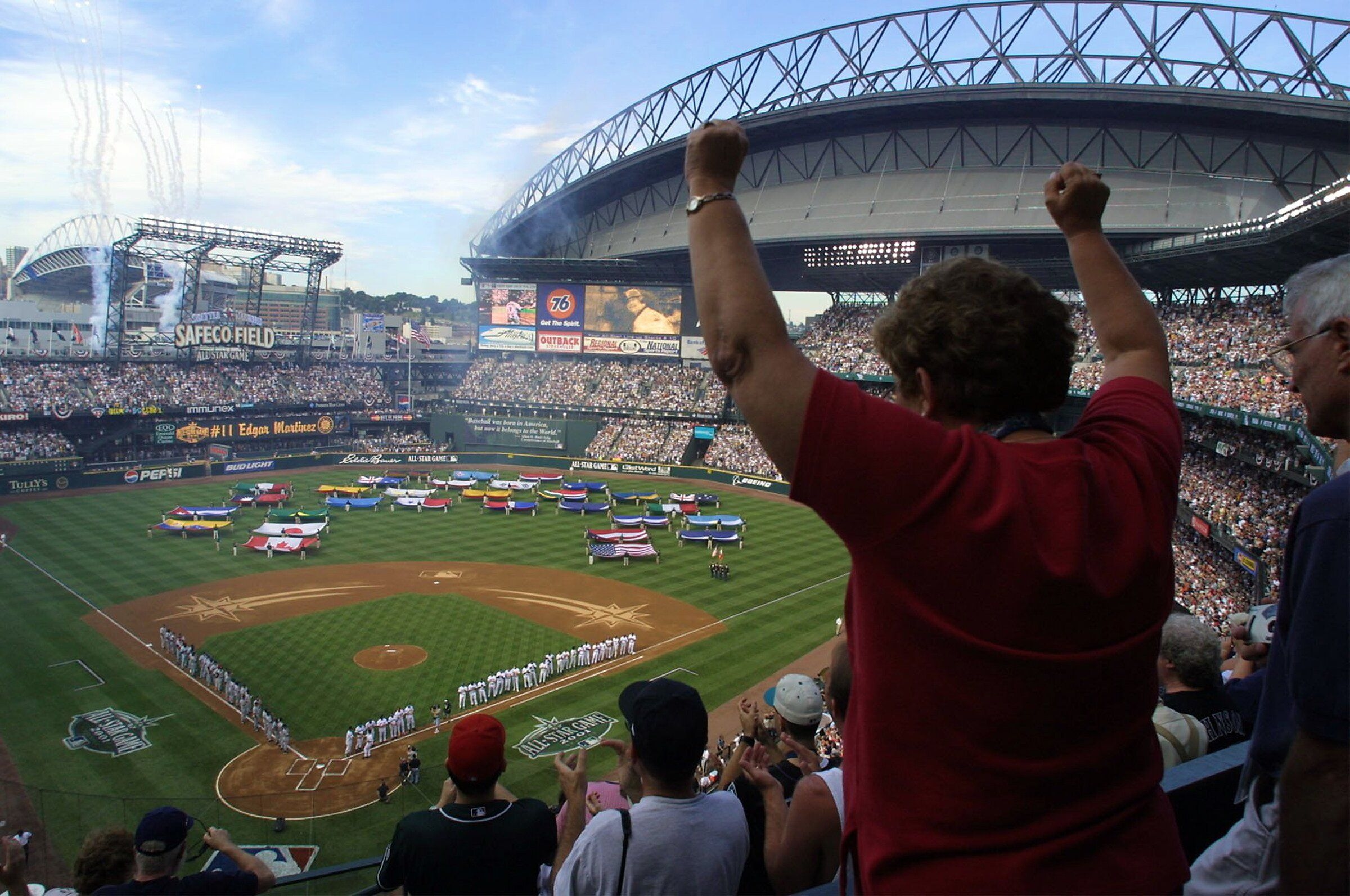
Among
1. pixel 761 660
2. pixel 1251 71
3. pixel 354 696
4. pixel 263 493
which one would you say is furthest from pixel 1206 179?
pixel 263 493

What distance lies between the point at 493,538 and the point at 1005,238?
37.1m

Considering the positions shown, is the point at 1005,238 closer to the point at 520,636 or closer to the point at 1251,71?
the point at 1251,71

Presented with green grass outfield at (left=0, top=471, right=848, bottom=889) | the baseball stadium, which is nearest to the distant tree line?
the baseball stadium

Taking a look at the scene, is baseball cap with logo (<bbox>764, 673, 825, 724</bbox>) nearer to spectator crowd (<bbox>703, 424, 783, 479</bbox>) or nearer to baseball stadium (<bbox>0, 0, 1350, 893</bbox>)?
baseball stadium (<bbox>0, 0, 1350, 893</bbox>)

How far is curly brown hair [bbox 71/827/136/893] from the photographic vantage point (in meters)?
5.43

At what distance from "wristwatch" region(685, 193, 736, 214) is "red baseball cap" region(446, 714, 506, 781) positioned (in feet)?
9.69

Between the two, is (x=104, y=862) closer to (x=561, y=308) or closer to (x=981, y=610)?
(x=981, y=610)

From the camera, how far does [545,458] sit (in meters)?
63.2

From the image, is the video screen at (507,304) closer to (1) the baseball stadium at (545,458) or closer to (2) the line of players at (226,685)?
(1) the baseball stadium at (545,458)

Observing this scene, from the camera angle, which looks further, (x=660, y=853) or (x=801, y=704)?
(x=801, y=704)

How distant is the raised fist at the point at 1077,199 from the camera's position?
2.70 metres

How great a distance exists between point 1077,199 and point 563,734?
19.6 metres

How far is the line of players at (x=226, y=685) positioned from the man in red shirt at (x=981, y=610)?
2100 cm

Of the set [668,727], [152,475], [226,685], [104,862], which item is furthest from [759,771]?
[152,475]
